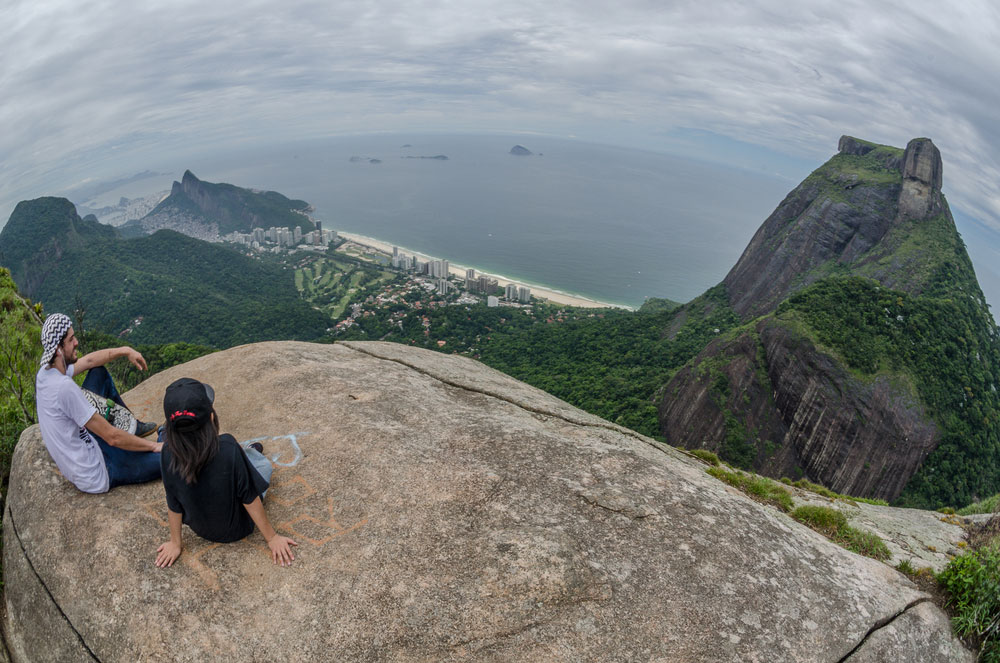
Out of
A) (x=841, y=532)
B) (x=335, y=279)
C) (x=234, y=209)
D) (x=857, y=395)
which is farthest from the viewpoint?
(x=234, y=209)

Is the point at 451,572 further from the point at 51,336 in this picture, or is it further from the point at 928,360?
the point at 928,360

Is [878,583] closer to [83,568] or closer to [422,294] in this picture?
[83,568]

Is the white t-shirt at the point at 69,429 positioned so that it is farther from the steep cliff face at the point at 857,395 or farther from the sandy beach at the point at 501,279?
the sandy beach at the point at 501,279

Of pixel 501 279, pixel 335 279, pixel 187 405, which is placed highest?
pixel 187 405

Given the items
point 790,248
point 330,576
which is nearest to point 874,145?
point 790,248

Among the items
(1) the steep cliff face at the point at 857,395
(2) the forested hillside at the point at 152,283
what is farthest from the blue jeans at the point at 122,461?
(2) the forested hillside at the point at 152,283

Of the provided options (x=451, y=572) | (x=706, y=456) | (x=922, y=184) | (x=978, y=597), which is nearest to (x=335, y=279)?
(x=922, y=184)
